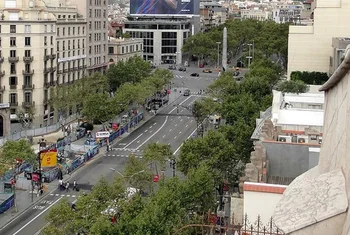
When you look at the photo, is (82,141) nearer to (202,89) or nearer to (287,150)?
(287,150)

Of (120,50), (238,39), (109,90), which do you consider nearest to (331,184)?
(109,90)

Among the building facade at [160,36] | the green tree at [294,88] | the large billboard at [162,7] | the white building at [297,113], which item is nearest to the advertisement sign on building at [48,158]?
the white building at [297,113]

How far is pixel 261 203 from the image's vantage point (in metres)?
21.5

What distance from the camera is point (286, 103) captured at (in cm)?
4444

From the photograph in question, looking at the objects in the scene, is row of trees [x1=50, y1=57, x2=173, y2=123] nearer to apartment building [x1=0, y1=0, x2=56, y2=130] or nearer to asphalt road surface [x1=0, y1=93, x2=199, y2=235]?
apartment building [x1=0, y1=0, x2=56, y2=130]

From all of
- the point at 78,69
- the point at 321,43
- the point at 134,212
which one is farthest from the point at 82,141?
the point at 134,212

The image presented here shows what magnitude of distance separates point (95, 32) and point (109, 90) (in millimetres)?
8859

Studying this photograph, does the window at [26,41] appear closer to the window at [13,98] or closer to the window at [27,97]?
the window at [27,97]

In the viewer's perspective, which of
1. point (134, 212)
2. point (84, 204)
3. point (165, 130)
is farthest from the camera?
point (165, 130)

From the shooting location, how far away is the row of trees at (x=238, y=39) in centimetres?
11922

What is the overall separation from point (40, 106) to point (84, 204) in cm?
4158

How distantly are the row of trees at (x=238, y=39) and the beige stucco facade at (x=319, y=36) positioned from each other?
1819 inches

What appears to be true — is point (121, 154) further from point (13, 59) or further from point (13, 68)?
point (13, 59)

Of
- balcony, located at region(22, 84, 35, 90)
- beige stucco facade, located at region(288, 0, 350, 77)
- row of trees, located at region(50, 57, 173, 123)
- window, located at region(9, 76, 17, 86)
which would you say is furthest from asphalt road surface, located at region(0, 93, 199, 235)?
beige stucco facade, located at region(288, 0, 350, 77)
